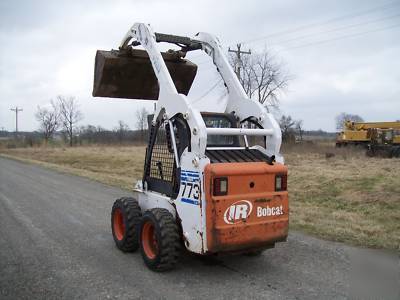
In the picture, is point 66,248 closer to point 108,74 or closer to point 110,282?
point 110,282

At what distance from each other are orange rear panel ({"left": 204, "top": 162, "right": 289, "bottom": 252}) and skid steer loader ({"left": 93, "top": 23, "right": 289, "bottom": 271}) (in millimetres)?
11

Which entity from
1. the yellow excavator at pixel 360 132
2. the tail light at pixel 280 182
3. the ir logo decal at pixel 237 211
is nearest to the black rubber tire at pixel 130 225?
the ir logo decal at pixel 237 211

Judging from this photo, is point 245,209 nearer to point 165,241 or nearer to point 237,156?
point 237,156

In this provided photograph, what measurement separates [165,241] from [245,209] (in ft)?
3.39

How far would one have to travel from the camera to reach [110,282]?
5227mm

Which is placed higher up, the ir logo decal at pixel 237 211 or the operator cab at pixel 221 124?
the operator cab at pixel 221 124

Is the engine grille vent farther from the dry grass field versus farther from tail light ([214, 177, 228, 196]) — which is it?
the dry grass field

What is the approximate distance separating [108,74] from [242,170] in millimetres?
3272

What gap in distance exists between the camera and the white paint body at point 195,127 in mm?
5195

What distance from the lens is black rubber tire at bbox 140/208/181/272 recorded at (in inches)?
210

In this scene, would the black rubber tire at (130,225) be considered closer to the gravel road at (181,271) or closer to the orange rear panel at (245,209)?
the gravel road at (181,271)

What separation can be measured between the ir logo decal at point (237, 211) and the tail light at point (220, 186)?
0.67ft

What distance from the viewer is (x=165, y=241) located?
5.33 m

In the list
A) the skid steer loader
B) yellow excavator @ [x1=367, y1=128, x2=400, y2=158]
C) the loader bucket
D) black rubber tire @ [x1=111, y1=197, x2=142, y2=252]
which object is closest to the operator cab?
the skid steer loader
